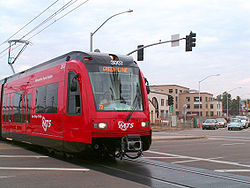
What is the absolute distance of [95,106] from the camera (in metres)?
9.31

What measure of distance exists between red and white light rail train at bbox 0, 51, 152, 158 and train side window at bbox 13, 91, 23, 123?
3.18 metres

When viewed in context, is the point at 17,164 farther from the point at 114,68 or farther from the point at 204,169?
the point at 204,169

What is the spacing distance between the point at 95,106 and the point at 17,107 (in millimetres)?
7310

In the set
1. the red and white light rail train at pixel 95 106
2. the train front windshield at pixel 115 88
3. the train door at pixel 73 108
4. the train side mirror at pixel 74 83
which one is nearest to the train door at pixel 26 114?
the red and white light rail train at pixel 95 106

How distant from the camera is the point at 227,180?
25.5 ft

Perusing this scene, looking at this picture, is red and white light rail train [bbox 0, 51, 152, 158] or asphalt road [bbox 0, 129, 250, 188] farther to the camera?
red and white light rail train [bbox 0, 51, 152, 158]

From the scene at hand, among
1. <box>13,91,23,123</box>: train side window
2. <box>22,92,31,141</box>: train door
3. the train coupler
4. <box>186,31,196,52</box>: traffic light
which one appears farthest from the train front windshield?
<box>186,31,196,52</box>: traffic light

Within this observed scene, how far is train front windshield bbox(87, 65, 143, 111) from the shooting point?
9.56 metres

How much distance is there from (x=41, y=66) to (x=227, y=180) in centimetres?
870

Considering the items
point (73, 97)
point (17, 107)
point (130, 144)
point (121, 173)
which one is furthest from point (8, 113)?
point (121, 173)

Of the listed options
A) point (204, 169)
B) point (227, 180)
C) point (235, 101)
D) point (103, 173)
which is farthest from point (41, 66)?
point (235, 101)

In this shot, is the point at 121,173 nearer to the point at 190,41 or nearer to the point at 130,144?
the point at 130,144

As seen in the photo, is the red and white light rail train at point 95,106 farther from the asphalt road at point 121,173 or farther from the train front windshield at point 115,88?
the asphalt road at point 121,173

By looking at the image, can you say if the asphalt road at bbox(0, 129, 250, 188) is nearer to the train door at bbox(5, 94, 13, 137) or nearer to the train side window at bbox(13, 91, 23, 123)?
the train side window at bbox(13, 91, 23, 123)
